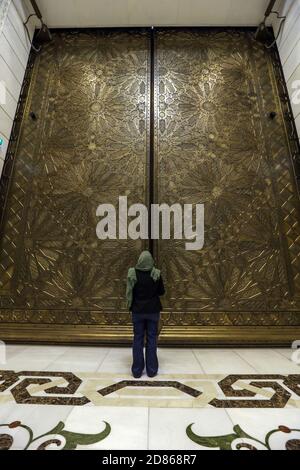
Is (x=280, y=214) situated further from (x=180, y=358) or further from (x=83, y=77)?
(x=83, y=77)

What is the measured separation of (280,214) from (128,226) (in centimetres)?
184

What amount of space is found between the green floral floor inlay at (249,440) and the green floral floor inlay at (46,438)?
0.47 m

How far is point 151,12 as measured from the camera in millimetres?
3484

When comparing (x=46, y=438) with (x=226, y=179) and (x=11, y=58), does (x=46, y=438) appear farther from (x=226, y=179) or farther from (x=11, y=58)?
(x=11, y=58)

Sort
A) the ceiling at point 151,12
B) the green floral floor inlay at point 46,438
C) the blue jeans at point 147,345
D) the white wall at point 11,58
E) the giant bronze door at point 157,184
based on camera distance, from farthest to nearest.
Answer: the ceiling at point 151,12 → the white wall at point 11,58 → the giant bronze door at point 157,184 → the blue jeans at point 147,345 → the green floral floor inlay at point 46,438

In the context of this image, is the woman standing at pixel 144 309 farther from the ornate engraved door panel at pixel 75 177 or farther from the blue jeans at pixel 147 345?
the ornate engraved door panel at pixel 75 177

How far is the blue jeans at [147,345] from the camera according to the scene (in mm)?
1881

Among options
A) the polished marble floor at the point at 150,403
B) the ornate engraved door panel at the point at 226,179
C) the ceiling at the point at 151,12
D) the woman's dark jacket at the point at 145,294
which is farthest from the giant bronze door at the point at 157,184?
the woman's dark jacket at the point at 145,294

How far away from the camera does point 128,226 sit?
115 inches

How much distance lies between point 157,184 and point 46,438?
2531 millimetres

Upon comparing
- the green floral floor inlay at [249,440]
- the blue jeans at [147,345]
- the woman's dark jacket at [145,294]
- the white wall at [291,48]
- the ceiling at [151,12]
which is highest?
the ceiling at [151,12]

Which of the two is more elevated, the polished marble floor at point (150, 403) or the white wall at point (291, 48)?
the white wall at point (291, 48)

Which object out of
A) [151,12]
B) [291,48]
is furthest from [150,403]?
[151,12]

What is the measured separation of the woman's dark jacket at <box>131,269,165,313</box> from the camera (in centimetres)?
189
